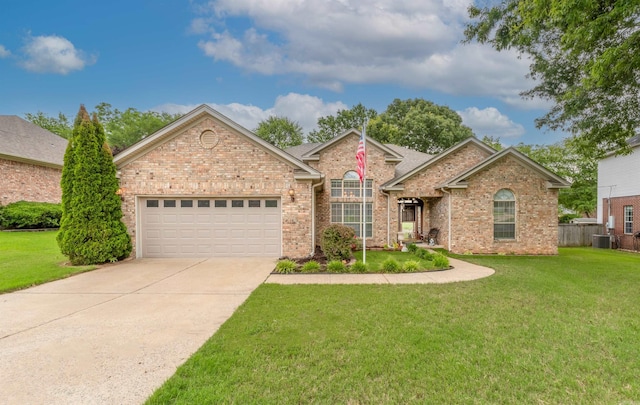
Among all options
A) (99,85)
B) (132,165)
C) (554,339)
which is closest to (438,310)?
(554,339)

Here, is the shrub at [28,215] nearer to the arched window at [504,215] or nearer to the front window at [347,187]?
the front window at [347,187]

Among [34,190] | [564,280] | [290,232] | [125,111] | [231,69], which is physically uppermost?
[125,111]

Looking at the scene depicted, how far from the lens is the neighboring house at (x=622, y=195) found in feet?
51.2

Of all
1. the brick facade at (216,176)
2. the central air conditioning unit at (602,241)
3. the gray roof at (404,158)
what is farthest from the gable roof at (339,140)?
the central air conditioning unit at (602,241)

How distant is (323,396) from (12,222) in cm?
2129

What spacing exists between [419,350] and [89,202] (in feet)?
35.6

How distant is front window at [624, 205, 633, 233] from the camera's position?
15.9m

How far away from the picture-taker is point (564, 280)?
25.0ft

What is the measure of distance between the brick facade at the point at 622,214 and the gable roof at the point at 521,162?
6831mm

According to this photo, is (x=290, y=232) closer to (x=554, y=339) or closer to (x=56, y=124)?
(x=554, y=339)

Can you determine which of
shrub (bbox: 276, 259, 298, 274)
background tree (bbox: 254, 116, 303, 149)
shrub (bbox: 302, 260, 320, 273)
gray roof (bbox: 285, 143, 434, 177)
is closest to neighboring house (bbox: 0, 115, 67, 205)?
gray roof (bbox: 285, 143, 434, 177)

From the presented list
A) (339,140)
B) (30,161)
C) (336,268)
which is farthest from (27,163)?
(336,268)

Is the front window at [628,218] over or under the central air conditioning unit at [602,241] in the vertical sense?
over

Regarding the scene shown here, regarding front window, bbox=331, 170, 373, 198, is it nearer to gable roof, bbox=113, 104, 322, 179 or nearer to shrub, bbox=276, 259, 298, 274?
gable roof, bbox=113, 104, 322, 179
